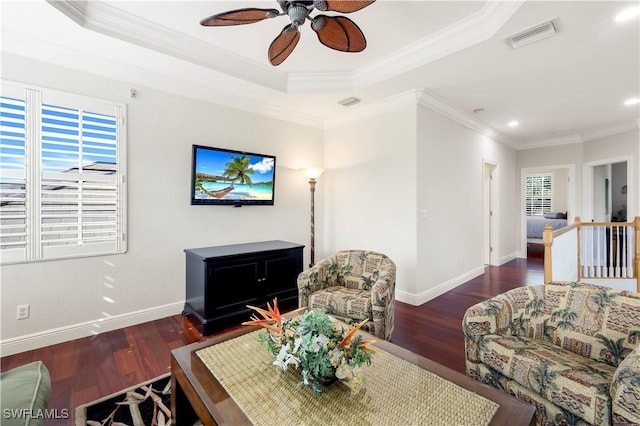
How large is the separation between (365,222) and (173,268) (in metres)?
2.57

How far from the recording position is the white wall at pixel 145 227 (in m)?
2.50

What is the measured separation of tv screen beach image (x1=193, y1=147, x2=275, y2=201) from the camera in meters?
3.37

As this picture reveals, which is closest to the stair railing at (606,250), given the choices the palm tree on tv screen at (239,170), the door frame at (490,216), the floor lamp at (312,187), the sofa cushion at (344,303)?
the door frame at (490,216)

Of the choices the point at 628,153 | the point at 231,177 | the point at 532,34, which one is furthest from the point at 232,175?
the point at 628,153

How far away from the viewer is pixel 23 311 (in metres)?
2.46

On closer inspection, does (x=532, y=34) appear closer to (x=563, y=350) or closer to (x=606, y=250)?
(x=563, y=350)

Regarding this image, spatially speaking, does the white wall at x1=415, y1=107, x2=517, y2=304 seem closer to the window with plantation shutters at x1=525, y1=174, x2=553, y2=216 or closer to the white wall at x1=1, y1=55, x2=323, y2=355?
the white wall at x1=1, y1=55, x2=323, y2=355

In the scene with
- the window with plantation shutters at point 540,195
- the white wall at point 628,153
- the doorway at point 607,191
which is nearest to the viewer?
the white wall at point 628,153

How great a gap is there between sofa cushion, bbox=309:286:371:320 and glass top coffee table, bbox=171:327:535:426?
2.83 feet

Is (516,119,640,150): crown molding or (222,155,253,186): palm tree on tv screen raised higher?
(516,119,640,150): crown molding

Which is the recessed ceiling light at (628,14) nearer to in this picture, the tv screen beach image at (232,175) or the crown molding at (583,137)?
the tv screen beach image at (232,175)

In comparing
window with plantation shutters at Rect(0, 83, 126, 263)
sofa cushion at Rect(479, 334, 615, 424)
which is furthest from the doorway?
window with plantation shutters at Rect(0, 83, 126, 263)

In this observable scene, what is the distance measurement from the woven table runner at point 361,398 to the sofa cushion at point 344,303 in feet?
3.04

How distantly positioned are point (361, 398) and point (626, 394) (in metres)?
1.08
